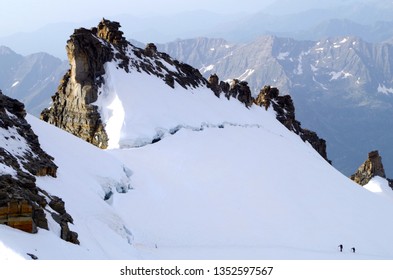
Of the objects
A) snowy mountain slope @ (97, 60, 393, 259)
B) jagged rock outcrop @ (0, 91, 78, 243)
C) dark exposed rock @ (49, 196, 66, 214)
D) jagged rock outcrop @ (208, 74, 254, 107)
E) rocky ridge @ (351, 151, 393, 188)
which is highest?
jagged rock outcrop @ (208, 74, 254, 107)

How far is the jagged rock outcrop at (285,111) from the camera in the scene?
88.8 metres

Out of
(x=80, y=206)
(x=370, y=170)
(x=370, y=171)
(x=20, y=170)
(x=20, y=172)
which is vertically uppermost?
(x=20, y=172)

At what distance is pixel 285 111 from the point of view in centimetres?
9356

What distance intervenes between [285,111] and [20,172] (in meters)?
78.4

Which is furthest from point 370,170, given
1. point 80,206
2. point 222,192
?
point 80,206

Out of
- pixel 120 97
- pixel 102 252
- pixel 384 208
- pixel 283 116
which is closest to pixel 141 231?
pixel 102 252

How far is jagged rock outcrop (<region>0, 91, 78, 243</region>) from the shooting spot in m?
16.1

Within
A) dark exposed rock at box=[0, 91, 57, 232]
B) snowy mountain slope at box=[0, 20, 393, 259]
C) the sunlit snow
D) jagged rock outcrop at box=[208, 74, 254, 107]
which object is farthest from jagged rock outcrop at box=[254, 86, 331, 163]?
dark exposed rock at box=[0, 91, 57, 232]

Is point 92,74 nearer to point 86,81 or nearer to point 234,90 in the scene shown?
point 86,81

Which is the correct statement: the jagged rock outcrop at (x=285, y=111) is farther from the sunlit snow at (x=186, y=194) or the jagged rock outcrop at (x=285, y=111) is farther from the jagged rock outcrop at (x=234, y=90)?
the sunlit snow at (x=186, y=194)

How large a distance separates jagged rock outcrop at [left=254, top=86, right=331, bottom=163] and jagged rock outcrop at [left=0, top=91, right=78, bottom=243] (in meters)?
64.6

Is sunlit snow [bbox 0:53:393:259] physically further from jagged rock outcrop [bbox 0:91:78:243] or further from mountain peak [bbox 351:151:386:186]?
mountain peak [bbox 351:151:386:186]

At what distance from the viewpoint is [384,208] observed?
49.2 metres
